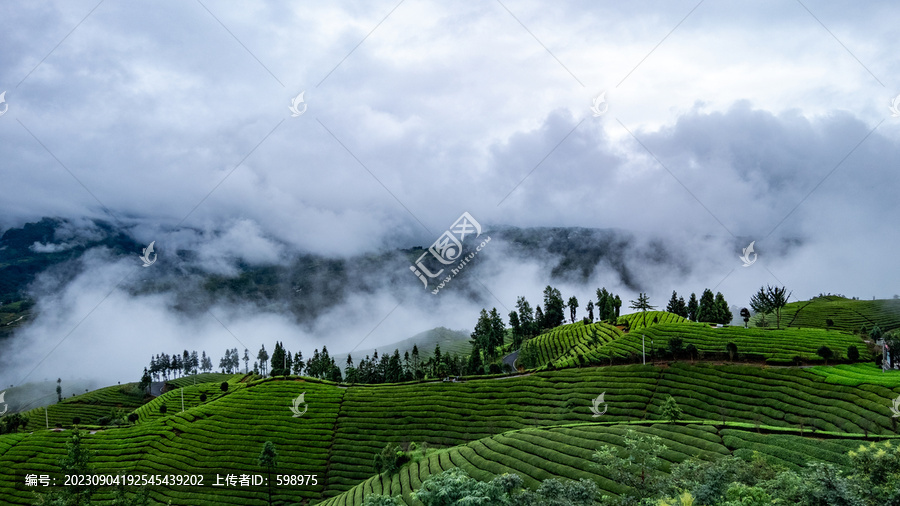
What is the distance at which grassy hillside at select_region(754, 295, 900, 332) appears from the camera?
120 m

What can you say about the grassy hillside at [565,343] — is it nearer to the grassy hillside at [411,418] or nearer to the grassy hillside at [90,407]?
the grassy hillside at [411,418]

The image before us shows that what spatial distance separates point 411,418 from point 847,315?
121m

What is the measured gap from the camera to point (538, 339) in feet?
422

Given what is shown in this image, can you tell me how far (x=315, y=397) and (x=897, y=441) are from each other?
79060 mm

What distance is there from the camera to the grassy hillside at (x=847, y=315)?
120 meters

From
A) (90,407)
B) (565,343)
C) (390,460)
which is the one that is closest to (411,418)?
(390,460)

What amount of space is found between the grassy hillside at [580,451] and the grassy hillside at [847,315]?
99129 mm

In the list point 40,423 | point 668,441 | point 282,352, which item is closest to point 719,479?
point 668,441

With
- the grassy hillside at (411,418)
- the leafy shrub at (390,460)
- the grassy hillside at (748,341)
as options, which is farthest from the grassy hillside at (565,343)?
the leafy shrub at (390,460)

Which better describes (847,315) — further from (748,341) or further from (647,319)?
(748,341)

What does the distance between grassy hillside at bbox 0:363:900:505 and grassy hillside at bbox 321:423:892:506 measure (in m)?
0.76

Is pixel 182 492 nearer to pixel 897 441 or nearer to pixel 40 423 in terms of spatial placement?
pixel 897 441

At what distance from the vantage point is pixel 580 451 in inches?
1815

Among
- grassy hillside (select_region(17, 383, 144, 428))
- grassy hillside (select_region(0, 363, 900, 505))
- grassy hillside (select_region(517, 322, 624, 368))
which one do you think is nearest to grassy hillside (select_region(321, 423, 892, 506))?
grassy hillside (select_region(0, 363, 900, 505))
